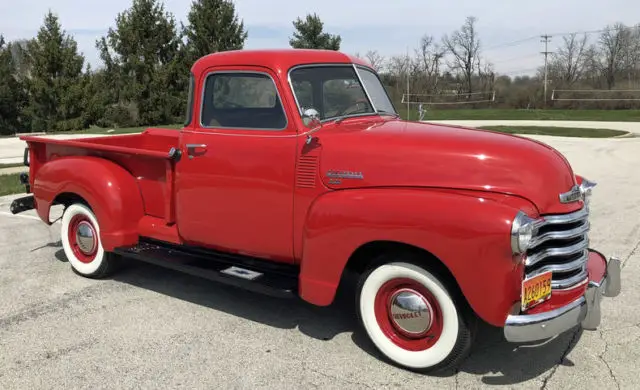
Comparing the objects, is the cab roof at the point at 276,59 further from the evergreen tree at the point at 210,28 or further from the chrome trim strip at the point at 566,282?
the evergreen tree at the point at 210,28

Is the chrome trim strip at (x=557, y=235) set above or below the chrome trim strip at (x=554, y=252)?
above

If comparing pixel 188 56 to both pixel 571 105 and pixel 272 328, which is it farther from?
pixel 272 328

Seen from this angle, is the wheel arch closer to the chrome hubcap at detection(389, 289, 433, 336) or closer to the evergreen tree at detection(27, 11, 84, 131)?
the chrome hubcap at detection(389, 289, 433, 336)

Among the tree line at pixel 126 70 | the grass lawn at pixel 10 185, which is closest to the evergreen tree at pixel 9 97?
the tree line at pixel 126 70

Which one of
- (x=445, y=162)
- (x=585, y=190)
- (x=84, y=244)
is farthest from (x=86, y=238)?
(x=585, y=190)

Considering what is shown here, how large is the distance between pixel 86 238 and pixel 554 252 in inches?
155

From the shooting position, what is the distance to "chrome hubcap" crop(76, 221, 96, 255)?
495 centimetres

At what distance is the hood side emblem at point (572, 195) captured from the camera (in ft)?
10.4

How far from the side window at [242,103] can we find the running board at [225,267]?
1.01 metres

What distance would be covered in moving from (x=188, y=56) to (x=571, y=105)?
2616 centimetres

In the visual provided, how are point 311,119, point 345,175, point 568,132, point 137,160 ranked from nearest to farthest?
1. point 345,175
2. point 311,119
3. point 137,160
4. point 568,132

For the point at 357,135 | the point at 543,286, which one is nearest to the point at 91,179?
the point at 357,135

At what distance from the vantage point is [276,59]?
3949 millimetres

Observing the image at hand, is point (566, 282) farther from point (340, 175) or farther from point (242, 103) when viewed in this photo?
point (242, 103)
